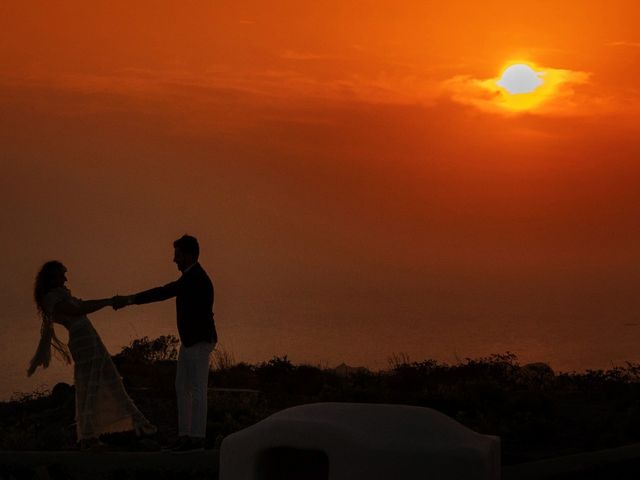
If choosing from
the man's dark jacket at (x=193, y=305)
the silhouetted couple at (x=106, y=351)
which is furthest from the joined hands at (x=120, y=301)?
the man's dark jacket at (x=193, y=305)

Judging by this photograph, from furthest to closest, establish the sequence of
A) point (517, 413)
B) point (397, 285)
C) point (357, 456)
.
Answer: point (397, 285) < point (517, 413) < point (357, 456)

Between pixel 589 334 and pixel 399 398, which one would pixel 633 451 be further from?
pixel 589 334

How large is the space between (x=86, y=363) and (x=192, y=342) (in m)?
1.37

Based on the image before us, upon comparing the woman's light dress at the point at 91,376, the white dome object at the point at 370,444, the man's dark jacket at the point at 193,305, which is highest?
the man's dark jacket at the point at 193,305

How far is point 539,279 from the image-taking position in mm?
163000

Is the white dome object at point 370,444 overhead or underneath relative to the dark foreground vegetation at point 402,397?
underneath

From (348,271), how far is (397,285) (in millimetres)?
21756

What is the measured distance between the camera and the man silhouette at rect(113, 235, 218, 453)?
1505 cm

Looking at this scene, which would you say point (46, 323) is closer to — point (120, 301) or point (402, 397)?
point (120, 301)

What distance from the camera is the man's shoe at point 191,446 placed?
1491 centimetres

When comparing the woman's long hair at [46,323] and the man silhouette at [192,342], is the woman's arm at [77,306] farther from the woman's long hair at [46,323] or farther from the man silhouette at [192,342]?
the man silhouette at [192,342]

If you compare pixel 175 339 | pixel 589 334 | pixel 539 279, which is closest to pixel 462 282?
pixel 539 279


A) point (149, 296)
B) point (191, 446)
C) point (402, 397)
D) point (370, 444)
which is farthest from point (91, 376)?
point (402, 397)

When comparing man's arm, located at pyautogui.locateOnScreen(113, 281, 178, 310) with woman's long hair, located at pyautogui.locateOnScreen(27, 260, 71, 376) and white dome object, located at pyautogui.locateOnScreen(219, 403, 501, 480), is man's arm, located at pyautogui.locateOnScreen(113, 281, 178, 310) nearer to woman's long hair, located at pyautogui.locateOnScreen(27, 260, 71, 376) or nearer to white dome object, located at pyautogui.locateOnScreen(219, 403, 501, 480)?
woman's long hair, located at pyautogui.locateOnScreen(27, 260, 71, 376)
